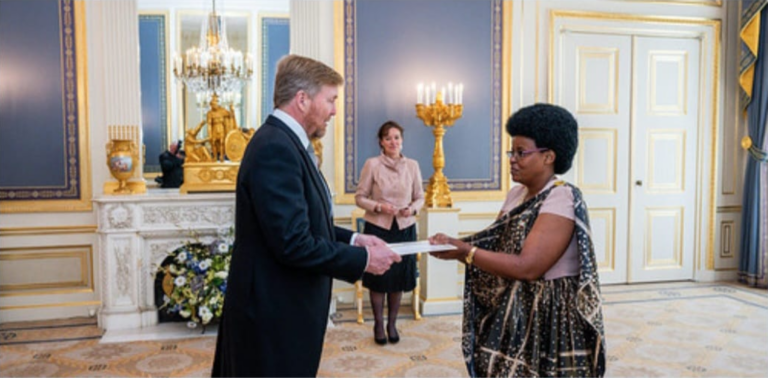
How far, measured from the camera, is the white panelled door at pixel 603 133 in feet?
18.1

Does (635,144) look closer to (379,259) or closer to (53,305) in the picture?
(379,259)

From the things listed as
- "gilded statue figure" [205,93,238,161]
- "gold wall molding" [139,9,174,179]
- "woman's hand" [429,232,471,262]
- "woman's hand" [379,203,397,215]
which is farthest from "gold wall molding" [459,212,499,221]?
"gold wall molding" [139,9,174,179]

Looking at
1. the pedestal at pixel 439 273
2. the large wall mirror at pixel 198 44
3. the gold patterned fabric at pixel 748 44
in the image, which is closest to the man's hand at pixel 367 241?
the pedestal at pixel 439 273

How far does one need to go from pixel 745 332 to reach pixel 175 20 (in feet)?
22.0

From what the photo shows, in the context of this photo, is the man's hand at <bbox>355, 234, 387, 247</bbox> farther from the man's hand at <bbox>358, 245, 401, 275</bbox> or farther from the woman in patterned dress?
the woman in patterned dress

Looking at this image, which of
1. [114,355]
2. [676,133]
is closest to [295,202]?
[114,355]

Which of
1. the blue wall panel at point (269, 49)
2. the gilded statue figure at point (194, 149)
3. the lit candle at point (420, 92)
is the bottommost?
the gilded statue figure at point (194, 149)

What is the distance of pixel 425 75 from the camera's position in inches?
202

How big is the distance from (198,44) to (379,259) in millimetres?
6133

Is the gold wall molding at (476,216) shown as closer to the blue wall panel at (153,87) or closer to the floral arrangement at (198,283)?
the floral arrangement at (198,283)

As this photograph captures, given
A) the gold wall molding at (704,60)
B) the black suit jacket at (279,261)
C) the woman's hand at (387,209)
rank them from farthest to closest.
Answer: the gold wall molding at (704,60) → the woman's hand at (387,209) → the black suit jacket at (279,261)

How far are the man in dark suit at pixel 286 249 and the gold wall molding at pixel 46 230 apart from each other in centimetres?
345

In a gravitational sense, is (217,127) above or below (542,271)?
above

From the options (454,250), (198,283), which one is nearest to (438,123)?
(198,283)
